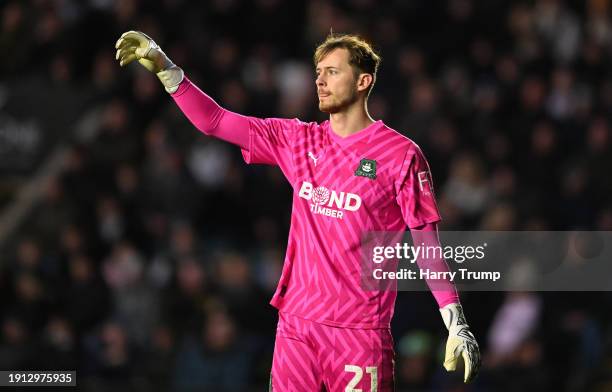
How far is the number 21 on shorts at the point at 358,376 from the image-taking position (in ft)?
21.0

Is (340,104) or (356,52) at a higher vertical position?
(356,52)

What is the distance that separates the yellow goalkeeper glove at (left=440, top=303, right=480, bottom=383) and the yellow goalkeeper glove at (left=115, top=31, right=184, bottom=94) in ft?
6.28

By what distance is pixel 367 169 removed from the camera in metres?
6.50

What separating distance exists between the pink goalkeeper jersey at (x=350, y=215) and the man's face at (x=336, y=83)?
201mm

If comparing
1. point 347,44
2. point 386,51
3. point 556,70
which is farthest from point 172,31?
point 347,44

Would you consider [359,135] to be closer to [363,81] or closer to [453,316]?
[363,81]

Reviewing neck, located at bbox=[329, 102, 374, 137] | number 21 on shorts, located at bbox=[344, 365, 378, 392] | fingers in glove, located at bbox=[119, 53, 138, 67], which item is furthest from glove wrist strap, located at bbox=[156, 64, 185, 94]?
number 21 on shorts, located at bbox=[344, 365, 378, 392]

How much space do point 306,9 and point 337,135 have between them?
28.1 ft

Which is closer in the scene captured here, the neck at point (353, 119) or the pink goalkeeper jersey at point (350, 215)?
the pink goalkeeper jersey at point (350, 215)

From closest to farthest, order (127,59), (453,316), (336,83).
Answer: (453,316)
(127,59)
(336,83)

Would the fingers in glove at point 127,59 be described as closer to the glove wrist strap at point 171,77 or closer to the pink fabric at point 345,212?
the glove wrist strap at point 171,77

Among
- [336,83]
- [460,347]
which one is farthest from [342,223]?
[460,347]

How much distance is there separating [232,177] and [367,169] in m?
6.54

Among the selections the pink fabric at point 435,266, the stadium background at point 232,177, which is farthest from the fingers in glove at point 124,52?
the stadium background at point 232,177
